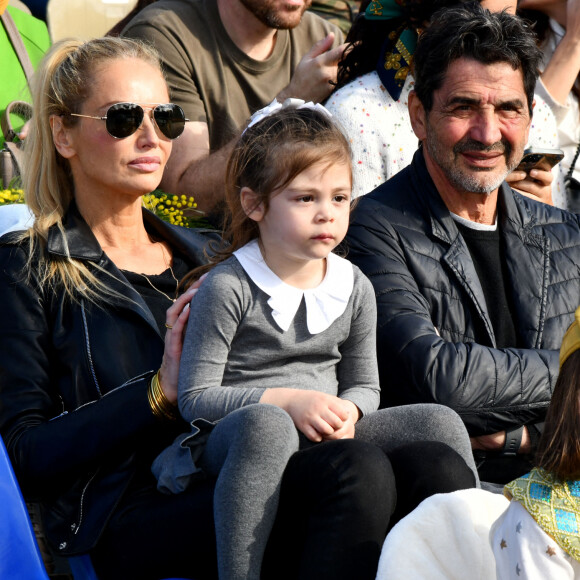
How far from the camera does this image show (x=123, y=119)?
2.94 meters

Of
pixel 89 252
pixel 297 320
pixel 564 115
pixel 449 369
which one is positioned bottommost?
pixel 449 369

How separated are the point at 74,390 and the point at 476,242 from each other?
4.49 feet

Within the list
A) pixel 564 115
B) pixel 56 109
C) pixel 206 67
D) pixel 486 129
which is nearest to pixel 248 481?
pixel 56 109

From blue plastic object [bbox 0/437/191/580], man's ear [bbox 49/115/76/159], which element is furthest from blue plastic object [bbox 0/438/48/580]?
man's ear [bbox 49/115/76/159]

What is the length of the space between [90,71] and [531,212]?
4.98 ft

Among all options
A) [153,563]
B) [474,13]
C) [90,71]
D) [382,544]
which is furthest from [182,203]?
[382,544]

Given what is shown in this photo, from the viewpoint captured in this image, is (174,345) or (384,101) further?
(384,101)

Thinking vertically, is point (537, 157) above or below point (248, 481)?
above

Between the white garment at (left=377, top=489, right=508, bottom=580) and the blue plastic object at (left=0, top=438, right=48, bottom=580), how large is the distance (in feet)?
2.88

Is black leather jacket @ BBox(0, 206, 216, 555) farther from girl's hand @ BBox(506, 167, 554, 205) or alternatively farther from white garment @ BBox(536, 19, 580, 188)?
white garment @ BBox(536, 19, 580, 188)

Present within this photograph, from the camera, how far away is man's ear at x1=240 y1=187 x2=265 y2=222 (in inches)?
102

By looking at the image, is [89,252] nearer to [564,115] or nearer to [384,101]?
[384,101]

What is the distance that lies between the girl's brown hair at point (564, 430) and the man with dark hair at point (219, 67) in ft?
7.47

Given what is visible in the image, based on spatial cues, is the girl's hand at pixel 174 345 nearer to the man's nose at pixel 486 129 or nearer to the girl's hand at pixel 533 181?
the man's nose at pixel 486 129
